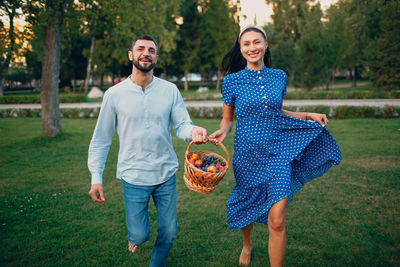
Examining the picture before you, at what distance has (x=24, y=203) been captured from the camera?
5.34 meters

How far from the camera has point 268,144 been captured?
9.86 feet

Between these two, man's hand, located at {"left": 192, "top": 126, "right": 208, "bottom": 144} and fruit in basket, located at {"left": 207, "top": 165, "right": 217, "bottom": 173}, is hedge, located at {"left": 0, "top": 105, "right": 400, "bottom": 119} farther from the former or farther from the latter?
man's hand, located at {"left": 192, "top": 126, "right": 208, "bottom": 144}

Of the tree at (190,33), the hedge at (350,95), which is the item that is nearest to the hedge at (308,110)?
the hedge at (350,95)

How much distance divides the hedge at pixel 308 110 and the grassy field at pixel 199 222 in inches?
312

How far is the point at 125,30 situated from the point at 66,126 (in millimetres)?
6524

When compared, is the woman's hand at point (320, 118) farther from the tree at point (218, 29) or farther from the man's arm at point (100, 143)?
the tree at point (218, 29)

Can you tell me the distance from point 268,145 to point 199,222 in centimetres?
210

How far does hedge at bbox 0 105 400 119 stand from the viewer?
14672 millimetres

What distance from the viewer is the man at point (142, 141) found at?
2.85m

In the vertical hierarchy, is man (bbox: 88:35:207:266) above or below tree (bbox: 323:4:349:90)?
below

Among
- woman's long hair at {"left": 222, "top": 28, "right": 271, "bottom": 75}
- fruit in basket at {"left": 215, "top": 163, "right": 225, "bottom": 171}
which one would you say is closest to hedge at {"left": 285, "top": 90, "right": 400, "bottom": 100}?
woman's long hair at {"left": 222, "top": 28, "right": 271, "bottom": 75}

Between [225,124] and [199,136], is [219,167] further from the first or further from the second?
[199,136]

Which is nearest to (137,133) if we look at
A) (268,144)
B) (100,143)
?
(100,143)

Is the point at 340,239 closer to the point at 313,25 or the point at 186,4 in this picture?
the point at 313,25
